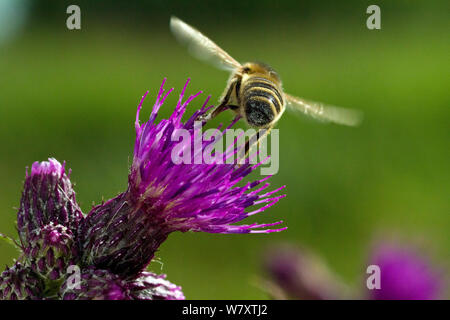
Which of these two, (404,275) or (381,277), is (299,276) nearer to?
(381,277)

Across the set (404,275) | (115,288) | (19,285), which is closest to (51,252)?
(19,285)

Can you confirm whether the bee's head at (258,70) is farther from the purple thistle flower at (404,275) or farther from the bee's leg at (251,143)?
the purple thistle flower at (404,275)

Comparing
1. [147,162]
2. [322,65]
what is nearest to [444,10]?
[322,65]

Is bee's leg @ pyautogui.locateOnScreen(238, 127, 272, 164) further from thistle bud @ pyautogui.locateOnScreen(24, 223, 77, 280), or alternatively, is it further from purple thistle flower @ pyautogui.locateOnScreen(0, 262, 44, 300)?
purple thistle flower @ pyautogui.locateOnScreen(0, 262, 44, 300)

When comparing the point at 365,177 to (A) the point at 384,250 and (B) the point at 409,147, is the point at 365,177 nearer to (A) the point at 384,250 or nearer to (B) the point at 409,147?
(B) the point at 409,147

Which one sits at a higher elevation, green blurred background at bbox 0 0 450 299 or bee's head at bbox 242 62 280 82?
green blurred background at bbox 0 0 450 299

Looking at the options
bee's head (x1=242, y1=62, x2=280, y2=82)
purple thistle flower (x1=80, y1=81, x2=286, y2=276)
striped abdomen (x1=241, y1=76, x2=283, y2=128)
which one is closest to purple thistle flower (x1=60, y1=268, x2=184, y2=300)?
purple thistle flower (x1=80, y1=81, x2=286, y2=276)
